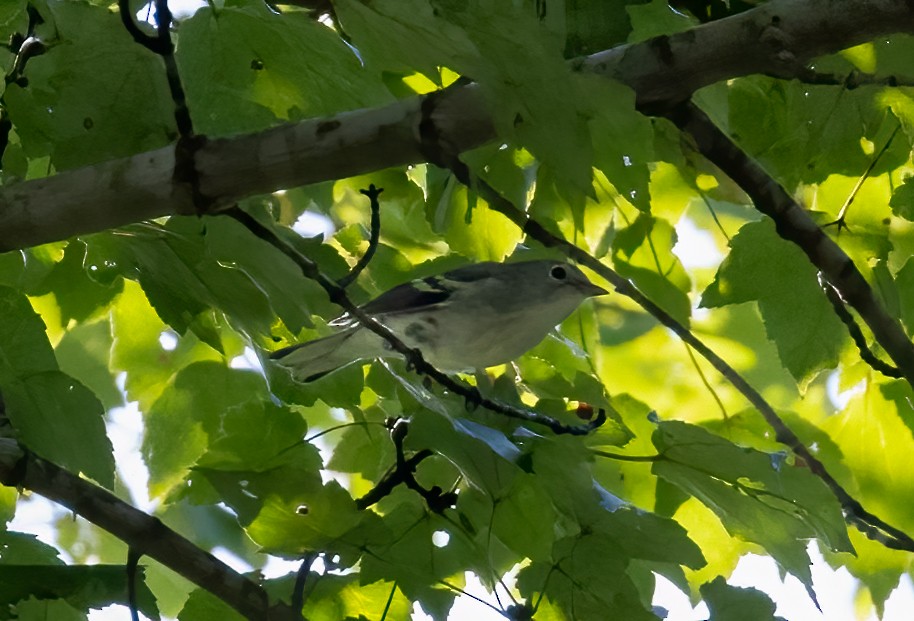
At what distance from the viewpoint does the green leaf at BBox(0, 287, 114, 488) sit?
4.90 feet

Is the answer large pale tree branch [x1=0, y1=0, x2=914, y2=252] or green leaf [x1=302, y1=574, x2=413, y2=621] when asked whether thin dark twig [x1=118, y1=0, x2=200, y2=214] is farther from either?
green leaf [x1=302, y1=574, x2=413, y2=621]

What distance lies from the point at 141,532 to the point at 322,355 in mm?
592

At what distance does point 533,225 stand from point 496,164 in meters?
0.22

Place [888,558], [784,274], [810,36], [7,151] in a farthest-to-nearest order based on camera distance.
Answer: [888,558] < [784,274] < [7,151] < [810,36]

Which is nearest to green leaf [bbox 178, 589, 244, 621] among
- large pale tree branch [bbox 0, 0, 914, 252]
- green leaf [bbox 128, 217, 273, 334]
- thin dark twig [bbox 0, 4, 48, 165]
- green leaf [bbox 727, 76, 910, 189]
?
green leaf [bbox 128, 217, 273, 334]

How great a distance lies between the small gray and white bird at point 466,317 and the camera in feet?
6.34

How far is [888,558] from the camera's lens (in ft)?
6.41

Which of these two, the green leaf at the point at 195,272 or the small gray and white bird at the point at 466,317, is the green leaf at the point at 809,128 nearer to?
the small gray and white bird at the point at 466,317

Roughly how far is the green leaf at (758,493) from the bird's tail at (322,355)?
65cm

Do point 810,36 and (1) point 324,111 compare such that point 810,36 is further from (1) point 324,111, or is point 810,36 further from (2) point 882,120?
(1) point 324,111

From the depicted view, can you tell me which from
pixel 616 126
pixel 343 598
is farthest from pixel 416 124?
pixel 343 598

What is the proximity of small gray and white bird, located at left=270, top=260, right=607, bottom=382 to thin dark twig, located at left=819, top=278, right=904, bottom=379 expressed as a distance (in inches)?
20.9

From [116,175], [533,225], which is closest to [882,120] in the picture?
[533,225]

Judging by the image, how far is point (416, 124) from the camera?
1.22 metres
